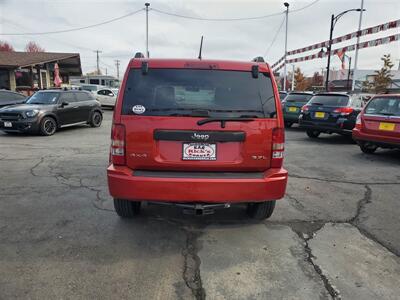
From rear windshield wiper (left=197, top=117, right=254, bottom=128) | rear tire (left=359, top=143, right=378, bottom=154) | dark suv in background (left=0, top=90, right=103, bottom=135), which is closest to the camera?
rear windshield wiper (left=197, top=117, right=254, bottom=128)

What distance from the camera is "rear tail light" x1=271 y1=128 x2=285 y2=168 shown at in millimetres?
3555

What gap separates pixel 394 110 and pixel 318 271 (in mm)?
6029

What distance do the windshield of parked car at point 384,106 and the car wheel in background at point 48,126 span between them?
960cm

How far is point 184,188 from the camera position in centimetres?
341

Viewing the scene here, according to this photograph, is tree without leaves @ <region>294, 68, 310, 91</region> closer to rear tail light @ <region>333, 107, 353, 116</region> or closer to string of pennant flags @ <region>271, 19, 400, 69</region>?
string of pennant flags @ <region>271, 19, 400, 69</region>

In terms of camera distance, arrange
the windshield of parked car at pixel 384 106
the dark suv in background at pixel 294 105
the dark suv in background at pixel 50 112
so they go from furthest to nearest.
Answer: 1. the dark suv in background at pixel 294 105
2. the dark suv in background at pixel 50 112
3. the windshield of parked car at pixel 384 106

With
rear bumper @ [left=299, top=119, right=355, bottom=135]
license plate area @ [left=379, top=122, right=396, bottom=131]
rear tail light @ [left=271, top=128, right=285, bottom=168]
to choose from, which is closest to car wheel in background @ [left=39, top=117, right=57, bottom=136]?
rear bumper @ [left=299, top=119, right=355, bottom=135]

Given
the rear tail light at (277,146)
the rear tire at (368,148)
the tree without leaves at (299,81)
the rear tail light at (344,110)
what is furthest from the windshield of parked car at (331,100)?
the tree without leaves at (299,81)

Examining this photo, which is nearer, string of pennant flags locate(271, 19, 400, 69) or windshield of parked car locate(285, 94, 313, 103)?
windshield of parked car locate(285, 94, 313, 103)

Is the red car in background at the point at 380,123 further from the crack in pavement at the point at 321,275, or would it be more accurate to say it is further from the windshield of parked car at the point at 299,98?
the windshield of parked car at the point at 299,98

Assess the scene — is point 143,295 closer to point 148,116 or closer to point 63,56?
point 148,116

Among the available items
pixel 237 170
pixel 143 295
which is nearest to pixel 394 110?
pixel 237 170

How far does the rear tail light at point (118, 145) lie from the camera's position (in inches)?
136

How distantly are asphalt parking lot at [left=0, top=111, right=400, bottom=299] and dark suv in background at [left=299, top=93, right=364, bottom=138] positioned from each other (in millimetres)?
4519
